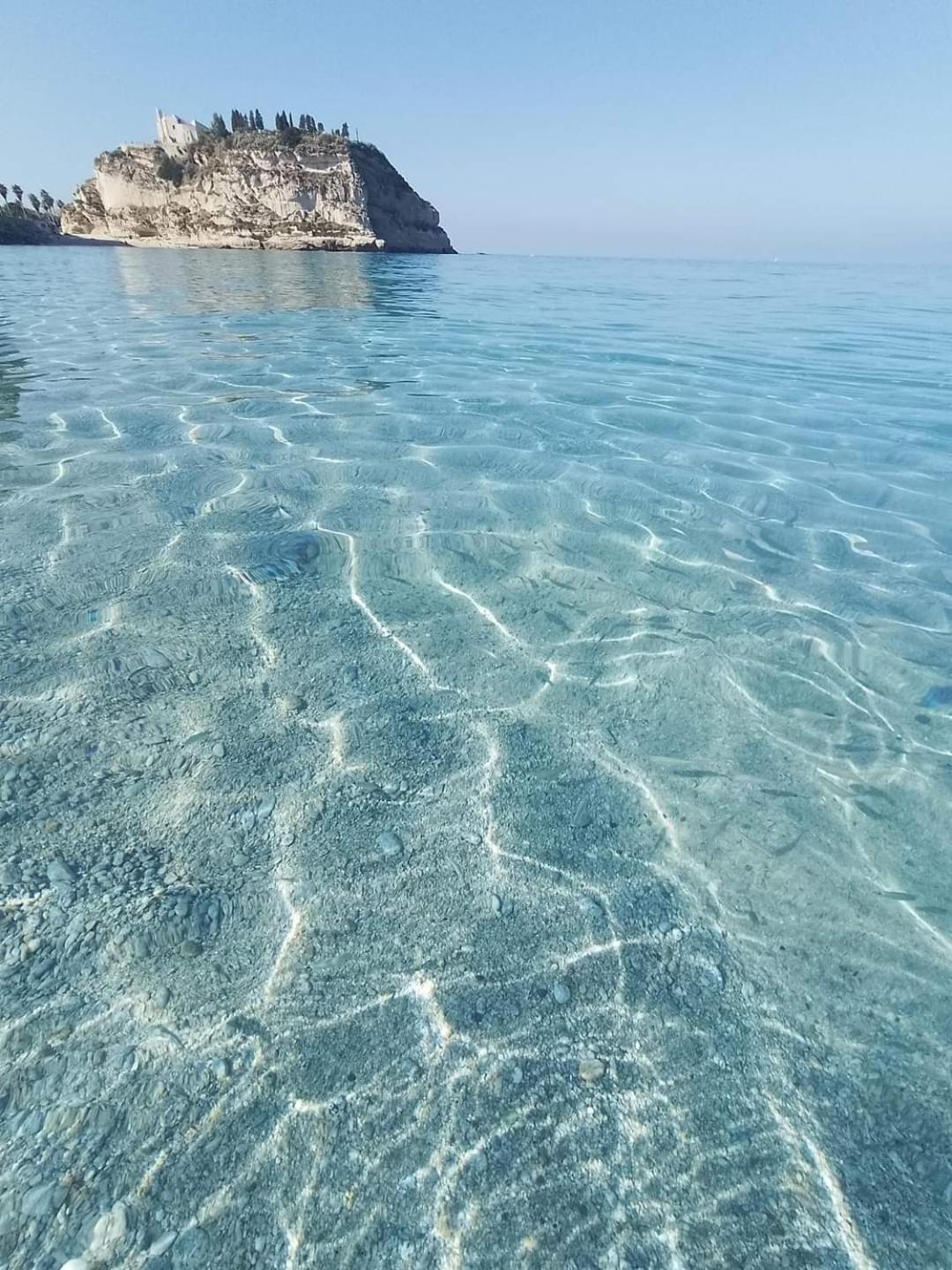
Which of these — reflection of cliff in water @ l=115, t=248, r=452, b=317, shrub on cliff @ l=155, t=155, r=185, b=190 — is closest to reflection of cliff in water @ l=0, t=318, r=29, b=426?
reflection of cliff in water @ l=115, t=248, r=452, b=317

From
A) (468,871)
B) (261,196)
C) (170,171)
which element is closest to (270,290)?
(468,871)

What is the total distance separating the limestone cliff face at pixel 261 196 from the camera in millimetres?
66125

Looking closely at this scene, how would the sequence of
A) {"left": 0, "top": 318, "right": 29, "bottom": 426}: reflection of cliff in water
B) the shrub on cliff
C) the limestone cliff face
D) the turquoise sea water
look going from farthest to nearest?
the shrub on cliff → the limestone cliff face → {"left": 0, "top": 318, "right": 29, "bottom": 426}: reflection of cliff in water → the turquoise sea water

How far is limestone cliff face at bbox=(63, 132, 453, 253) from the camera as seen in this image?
66125 millimetres

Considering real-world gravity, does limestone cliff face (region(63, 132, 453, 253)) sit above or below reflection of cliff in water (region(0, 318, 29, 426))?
above

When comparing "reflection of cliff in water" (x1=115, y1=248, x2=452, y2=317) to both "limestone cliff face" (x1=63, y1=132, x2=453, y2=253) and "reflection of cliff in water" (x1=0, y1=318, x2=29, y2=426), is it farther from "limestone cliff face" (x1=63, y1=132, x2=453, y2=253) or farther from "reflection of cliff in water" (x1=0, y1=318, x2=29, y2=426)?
"limestone cliff face" (x1=63, y1=132, x2=453, y2=253)

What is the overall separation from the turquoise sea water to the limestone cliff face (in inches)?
2887

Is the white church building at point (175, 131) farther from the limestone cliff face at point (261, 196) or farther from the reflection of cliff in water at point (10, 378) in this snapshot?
the reflection of cliff in water at point (10, 378)

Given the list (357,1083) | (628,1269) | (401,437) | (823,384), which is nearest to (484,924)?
(357,1083)

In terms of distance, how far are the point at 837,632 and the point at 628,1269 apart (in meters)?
2.67

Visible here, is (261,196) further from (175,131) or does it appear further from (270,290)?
(270,290)

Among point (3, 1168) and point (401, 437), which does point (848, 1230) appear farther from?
point (401, 437)

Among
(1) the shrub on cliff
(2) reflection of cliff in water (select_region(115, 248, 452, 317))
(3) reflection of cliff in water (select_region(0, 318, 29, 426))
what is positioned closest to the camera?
(3) reflection of cliff in water (select_region(0, 318, 29, 426))

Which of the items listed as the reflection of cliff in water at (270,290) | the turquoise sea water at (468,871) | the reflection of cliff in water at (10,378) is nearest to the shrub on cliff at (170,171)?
the reflection of cliff in water at (270,290)
